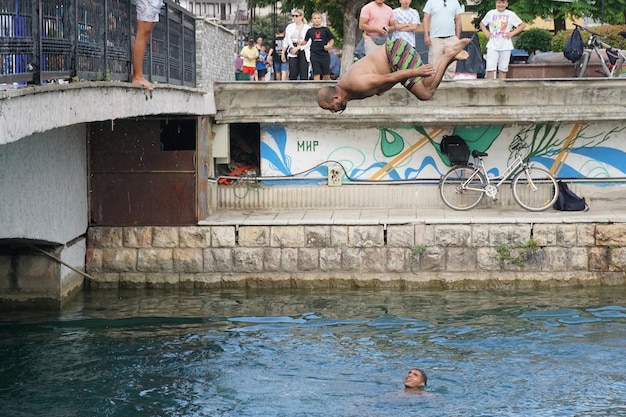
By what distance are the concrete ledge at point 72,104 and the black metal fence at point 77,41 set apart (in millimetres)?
177

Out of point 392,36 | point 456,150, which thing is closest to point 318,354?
point 392,36

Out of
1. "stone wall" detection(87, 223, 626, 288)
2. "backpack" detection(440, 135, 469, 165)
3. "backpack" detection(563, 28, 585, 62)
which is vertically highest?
"backpack" detection(563, 28, 585, 62)

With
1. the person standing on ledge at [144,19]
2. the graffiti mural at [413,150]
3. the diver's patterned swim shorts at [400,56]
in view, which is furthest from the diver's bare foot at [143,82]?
the graffiti mural at [413,150]

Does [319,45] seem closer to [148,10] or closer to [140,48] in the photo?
[140,48]

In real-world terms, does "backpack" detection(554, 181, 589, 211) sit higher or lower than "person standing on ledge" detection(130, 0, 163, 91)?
lower

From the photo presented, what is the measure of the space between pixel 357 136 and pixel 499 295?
4.66 meters

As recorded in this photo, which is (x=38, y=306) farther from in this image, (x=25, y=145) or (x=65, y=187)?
(x=25, y=145)

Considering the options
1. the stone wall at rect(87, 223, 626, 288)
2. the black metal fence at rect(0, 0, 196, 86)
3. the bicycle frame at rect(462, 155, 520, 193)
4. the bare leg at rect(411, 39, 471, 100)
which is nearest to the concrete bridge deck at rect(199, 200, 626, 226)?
the stone wall at rect(87, 223, 626, 288)

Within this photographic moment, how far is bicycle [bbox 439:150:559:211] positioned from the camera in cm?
2253

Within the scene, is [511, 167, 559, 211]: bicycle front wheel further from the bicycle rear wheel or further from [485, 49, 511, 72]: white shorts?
the bicycle rear wheel

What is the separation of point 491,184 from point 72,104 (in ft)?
42.3

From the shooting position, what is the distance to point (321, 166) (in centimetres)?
2316

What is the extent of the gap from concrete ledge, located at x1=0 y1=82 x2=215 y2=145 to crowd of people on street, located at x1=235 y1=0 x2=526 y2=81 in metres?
3.72

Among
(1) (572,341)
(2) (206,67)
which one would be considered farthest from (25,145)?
(1) (572,341)
